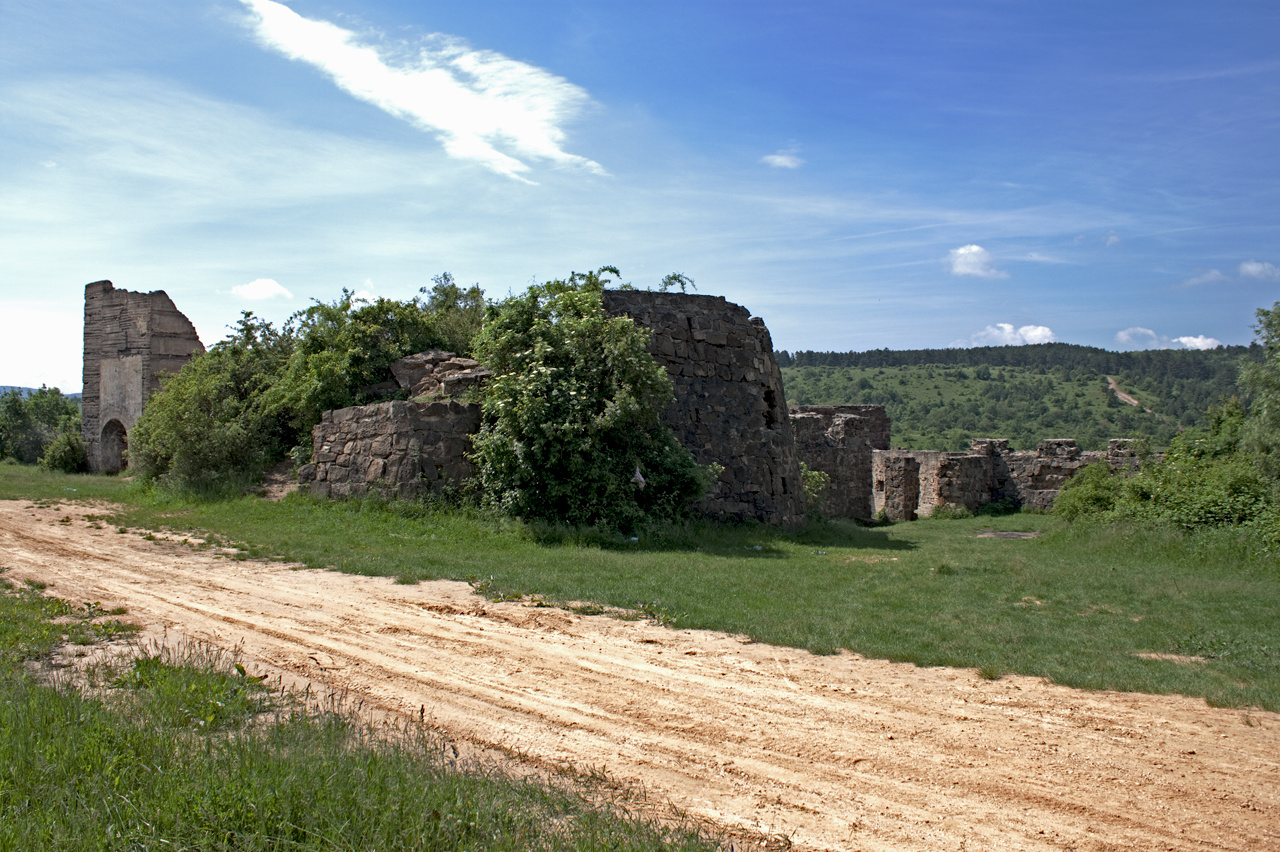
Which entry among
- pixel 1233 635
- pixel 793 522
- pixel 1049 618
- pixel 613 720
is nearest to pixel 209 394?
pixel 793 522

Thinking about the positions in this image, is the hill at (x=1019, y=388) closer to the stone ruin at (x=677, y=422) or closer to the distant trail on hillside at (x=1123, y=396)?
the distant trail on hillside at (x=1123, y=396)

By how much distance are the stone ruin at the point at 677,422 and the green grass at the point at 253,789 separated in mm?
9279

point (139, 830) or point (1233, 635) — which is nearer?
point (139, 830)

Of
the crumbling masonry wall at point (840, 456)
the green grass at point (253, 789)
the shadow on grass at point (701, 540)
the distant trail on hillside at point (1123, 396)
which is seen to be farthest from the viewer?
the distant trail on hillside at point (1123, 396)

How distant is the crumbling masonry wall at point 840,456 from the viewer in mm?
23438

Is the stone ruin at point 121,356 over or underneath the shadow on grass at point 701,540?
over

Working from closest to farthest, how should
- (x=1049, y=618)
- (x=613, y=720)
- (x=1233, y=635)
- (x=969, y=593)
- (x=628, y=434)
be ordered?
(x=613, y=720) → (x=1233, y=635) → (x=1049, y=618) → (x=969, y=593) → (x=628, y=434)

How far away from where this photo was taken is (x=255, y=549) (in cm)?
1080

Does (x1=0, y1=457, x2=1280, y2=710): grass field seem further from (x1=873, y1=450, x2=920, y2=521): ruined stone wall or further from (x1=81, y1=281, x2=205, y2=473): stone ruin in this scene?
(x1=873, y1=450, x2=920, y2=521): ruined stone wall

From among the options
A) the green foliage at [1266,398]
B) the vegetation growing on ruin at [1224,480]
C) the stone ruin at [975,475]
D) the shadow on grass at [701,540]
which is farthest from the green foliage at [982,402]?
the shadow on grass at [701,540]

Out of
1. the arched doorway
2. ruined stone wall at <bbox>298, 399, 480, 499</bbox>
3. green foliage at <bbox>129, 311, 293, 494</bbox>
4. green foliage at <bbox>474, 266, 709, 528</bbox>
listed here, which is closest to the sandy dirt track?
green foliage at <bbox>474, 266, 709, 528</bbox>

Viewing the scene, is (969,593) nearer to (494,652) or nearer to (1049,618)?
(1049,618)

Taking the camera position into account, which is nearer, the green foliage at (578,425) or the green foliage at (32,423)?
the green foliage at (578,425)

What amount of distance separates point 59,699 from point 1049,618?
8.10m
